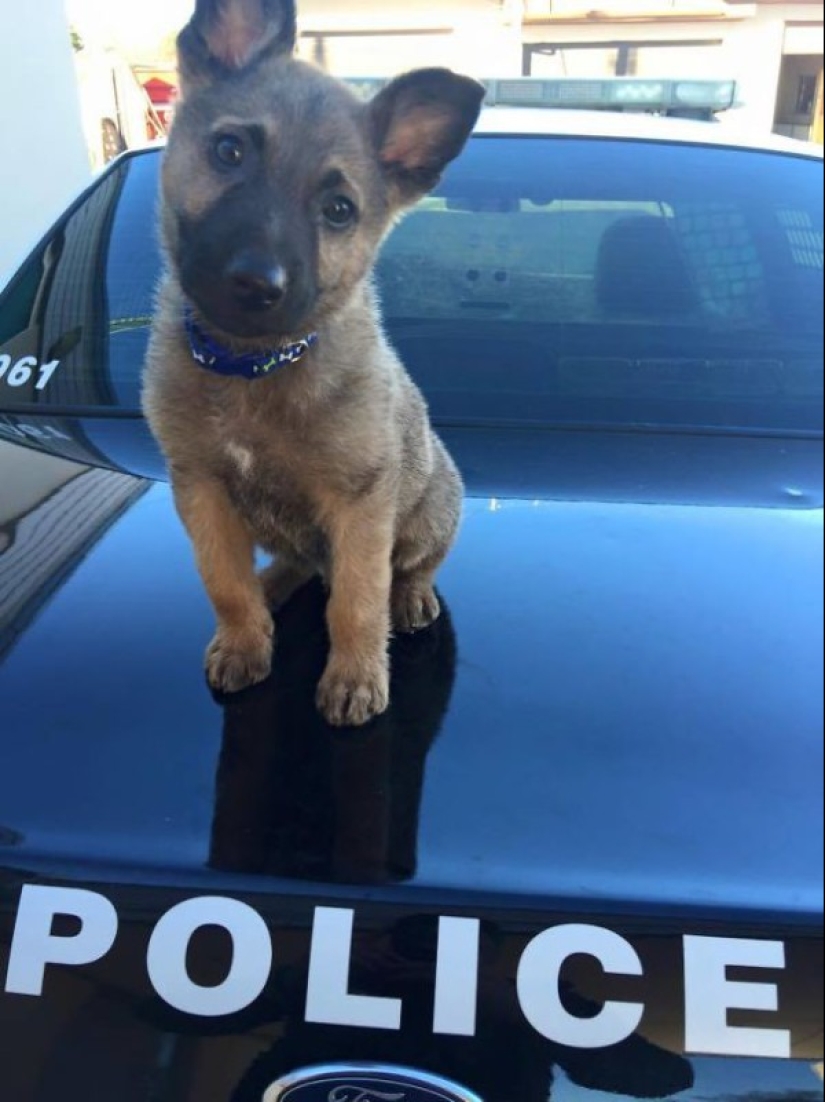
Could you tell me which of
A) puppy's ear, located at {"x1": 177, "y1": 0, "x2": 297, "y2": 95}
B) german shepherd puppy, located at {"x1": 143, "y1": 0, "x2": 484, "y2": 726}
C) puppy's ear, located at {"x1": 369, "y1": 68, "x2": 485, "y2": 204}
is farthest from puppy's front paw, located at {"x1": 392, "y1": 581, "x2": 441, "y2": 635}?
puppy's ear, located at {"x1": 177, "y1": 0, "x2": 297, "y2": 95}

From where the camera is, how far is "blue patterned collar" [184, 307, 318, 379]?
142 centimetres

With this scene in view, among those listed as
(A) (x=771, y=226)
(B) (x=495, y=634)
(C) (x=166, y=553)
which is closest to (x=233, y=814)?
(B) (x=495, y=634)

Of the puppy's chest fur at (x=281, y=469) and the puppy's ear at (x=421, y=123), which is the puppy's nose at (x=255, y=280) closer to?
the puppy's chest fur at (x=281, y=469)

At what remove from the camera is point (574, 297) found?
6.82 ft

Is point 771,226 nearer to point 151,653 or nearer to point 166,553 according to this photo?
point 166,553

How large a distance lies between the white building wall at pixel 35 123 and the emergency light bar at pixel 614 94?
3243 millimetres

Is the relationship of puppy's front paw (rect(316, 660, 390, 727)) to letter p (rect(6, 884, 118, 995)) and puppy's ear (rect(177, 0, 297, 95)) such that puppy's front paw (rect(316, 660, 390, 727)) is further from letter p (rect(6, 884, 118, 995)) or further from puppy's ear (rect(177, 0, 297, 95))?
puppy's ear (rect(177, 0, 297, 95))

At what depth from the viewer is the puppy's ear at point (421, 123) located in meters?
1.45

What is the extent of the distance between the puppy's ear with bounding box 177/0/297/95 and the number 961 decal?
0.78 m

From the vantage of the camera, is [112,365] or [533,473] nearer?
[533,473]

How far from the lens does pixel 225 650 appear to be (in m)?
1.37

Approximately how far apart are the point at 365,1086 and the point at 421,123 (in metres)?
1.31

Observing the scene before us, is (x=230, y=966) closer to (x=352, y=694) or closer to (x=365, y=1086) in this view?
(x=365, y=1086)

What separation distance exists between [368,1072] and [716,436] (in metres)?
1.24
